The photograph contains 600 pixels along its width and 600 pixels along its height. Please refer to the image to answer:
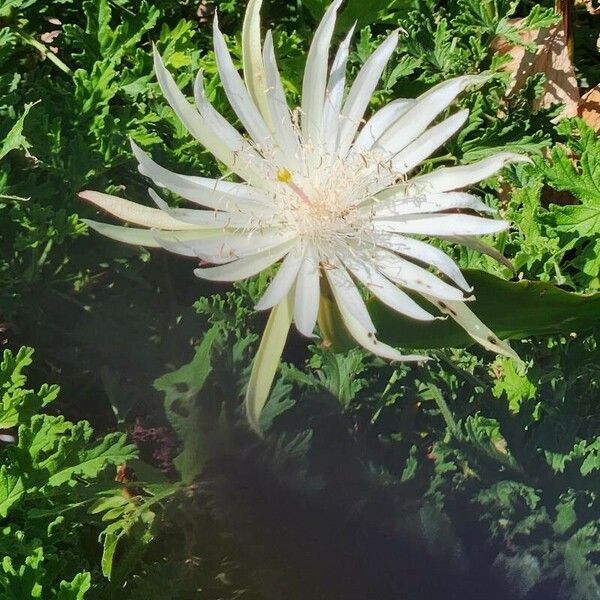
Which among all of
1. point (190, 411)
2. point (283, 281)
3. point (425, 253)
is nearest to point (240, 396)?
point (190, 411)

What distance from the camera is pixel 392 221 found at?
1.08m

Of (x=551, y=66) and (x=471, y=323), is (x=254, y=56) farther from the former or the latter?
(x=551, y=66)

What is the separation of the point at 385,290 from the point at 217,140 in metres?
0.25

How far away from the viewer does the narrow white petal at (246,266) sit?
94 centimetres

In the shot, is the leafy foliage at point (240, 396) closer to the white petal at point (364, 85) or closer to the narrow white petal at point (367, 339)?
the narrow white petal at point (367, 339)

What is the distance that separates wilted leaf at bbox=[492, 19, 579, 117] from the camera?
1.62m

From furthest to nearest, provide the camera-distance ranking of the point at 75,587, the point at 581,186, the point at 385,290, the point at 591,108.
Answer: the point at 591,108, the point at 581,186, the point at 385,290, the point at 75,587

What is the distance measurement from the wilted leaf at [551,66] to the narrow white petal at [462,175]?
2.04 feet

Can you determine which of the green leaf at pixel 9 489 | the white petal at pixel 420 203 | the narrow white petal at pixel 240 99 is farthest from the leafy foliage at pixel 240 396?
the narrow white petal at pixel 240 99

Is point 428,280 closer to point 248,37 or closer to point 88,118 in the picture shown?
point 248,37

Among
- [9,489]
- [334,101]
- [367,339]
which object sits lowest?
[9,489]

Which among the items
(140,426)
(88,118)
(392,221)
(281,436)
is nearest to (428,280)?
(392,221)

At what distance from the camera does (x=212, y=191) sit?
1.03 metres

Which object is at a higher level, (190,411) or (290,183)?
(290,183)
